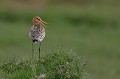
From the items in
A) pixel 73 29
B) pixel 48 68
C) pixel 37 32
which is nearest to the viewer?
pixel 48 68

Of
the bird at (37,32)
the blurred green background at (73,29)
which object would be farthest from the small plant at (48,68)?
the blurred green background at (73,29)

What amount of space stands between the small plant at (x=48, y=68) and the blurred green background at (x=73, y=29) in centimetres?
662

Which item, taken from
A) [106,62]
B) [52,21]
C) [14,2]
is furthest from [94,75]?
[14,2]

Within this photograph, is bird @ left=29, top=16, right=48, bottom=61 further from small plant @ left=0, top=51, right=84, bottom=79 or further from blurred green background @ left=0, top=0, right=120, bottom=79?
blurred green background @ left=0, top=0, right=120, bottom=79

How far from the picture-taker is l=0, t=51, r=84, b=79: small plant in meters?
9.70

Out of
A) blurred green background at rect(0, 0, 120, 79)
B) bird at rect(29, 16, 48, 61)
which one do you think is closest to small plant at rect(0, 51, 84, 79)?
bird at rect(29, 16, 48, 61)

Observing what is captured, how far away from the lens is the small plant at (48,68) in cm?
970

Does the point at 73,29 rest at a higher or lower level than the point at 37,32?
lower

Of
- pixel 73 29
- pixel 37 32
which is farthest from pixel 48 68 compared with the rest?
pixel 73 29

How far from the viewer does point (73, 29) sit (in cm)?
2366

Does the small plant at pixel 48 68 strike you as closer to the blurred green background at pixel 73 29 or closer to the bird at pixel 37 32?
the bird at pixel 37 32

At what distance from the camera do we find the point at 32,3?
2761cm

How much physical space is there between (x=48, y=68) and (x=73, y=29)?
13.9m

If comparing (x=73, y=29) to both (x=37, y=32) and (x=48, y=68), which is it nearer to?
(x=37, y=32)
